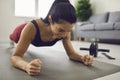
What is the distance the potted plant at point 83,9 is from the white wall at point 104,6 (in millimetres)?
187

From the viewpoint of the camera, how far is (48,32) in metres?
1.39

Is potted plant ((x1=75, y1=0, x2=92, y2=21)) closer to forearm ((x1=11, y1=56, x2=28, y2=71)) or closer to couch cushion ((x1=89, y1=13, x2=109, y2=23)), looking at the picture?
couch cushion ((x1=89, y1=13, x2=109, y2=23))

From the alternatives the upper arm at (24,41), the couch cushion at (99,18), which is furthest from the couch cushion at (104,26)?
the upper arm at (24,41)

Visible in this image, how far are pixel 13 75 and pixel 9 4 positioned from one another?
451 cm

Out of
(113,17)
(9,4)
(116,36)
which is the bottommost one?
(116,36)

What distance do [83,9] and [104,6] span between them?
65 cm

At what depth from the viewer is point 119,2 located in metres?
4.83

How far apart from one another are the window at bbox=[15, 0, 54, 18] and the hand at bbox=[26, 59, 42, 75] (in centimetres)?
476

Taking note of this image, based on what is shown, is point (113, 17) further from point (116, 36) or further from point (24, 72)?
point (24, 72)

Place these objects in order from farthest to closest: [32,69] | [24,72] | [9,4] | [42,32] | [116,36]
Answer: [9,4]
[116,36]
[42,32]
[24,72]
[32,69]


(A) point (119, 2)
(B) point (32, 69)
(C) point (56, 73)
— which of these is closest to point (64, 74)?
(C) point (56, 73)

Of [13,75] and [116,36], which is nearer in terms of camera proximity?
[13,75]

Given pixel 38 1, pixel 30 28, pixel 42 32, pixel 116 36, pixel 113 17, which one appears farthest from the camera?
pixel 38 1

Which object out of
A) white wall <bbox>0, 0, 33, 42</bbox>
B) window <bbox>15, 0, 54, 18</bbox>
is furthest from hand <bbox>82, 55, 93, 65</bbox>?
window <bbox>15, 0, 54, 18</bbox>
